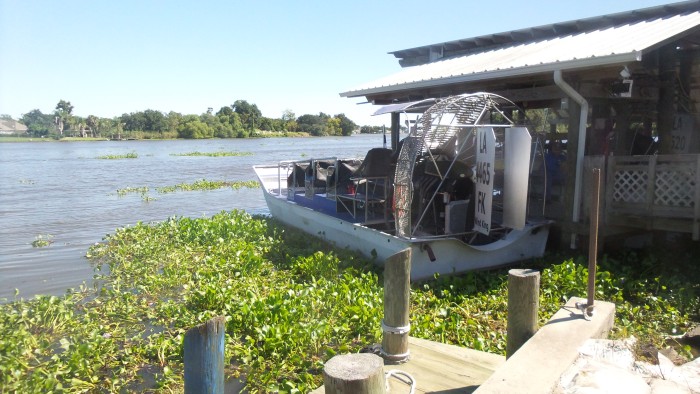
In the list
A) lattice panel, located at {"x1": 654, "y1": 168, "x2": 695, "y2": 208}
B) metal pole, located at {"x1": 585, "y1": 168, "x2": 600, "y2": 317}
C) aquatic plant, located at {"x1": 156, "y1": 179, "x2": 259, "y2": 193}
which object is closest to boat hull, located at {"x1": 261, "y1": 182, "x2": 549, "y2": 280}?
lattice panel, located at {"x1": 654, "y1": 168, "x2": 695, "y2": 208}

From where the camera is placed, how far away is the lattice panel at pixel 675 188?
7.62m

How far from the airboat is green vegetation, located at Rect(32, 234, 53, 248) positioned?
7.90 metres

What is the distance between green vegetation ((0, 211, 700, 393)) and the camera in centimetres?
568

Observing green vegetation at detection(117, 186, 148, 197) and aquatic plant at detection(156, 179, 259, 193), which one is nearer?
green vegetation at detection(117, 186, 148, 197)

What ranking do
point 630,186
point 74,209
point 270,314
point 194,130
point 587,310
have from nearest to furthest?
point 587,310
point 270,314
point 630,186
point 74,209
point 194,130

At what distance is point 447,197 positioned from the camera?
346 inches

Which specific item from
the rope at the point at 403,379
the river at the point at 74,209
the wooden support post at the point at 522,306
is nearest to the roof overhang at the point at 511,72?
the wooden support post at the point at 522,306

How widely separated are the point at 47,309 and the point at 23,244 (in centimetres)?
816

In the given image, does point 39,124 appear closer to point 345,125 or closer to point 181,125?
point 181,125

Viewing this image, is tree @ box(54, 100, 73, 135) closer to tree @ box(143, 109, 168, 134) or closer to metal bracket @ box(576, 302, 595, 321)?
tree @ box(143, 109, 168, 134)

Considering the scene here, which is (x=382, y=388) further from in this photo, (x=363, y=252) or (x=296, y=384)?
(x=363, y=252)

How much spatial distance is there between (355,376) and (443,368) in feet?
6.29

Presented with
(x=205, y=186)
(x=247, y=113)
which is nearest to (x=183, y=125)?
(x=247, y=113)

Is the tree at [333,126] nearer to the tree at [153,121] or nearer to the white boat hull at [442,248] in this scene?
the tree at [153,121]
